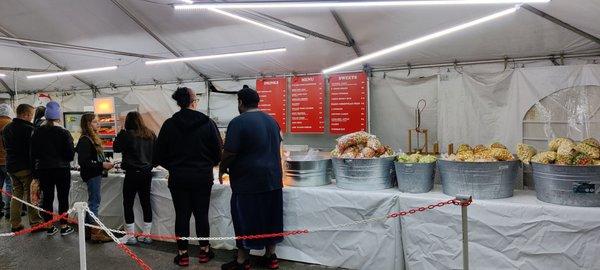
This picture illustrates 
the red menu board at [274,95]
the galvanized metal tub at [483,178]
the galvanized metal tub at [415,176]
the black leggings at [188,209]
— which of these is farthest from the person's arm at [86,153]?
the galvanized metal tub at [483,178]

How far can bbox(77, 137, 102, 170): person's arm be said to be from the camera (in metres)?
4.29

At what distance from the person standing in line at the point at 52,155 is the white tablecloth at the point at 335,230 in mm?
2011

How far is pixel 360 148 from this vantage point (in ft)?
11.6

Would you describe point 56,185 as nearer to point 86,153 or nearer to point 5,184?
point 86,153

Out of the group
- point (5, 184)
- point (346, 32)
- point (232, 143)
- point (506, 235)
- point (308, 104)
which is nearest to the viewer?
point (506, 235)

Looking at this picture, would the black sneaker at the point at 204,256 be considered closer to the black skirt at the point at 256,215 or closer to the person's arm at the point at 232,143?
the black skirt at the point at 256,215

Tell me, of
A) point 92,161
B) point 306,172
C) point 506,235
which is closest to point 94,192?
point 92,161

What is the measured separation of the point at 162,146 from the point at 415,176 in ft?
7.71

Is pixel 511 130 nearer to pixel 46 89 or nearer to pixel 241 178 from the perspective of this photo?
pixel 241 178

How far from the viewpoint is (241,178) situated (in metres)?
3.28

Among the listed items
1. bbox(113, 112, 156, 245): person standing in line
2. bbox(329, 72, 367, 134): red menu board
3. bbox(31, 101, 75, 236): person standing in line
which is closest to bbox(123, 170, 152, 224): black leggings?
bbox(113, 112, 156, 245): person standing in line

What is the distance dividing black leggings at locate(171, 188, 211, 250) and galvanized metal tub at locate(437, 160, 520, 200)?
2.26 meters

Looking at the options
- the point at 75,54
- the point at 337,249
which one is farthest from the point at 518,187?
the point at 75,54

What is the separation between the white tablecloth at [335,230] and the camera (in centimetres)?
329
